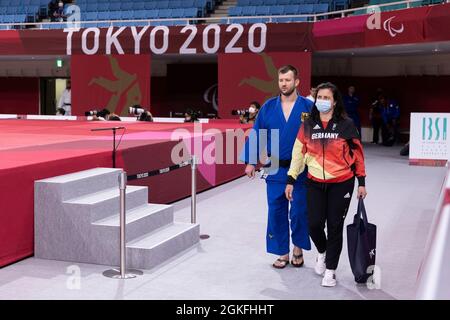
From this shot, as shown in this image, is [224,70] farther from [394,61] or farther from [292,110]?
[292,110]

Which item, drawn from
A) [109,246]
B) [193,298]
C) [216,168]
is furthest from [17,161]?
[216,168]

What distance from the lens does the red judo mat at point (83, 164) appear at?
17.6ft

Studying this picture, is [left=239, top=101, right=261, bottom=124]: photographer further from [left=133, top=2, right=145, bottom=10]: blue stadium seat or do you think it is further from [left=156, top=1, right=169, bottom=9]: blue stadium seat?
[left=133, top=2, right=145, bottom=10]: blue stadium seat

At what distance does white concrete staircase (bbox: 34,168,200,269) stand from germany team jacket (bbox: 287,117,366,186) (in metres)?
1.57

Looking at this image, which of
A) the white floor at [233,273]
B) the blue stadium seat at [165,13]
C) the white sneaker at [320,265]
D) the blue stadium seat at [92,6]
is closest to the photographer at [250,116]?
the white floor at [233,273]

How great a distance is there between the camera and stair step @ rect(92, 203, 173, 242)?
5359 mm

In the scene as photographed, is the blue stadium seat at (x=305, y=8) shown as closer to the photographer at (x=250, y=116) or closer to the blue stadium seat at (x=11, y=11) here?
the photographer at (x=250, y=116)

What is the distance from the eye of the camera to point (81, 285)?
15.6 feet

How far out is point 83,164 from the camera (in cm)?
638

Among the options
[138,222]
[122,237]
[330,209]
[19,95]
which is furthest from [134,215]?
[19,95]

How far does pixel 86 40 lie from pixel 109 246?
14.4 meters

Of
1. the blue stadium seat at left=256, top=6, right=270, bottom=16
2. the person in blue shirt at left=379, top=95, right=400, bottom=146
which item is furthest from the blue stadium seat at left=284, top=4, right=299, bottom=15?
the person in blue shirt at left=379, top=95, right=400, bottom=146

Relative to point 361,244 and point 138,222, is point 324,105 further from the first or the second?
point 138,222

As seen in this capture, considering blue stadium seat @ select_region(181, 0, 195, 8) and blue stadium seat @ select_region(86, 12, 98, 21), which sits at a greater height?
blue stadium seat @ select_region(181, 0, 195, 8)
